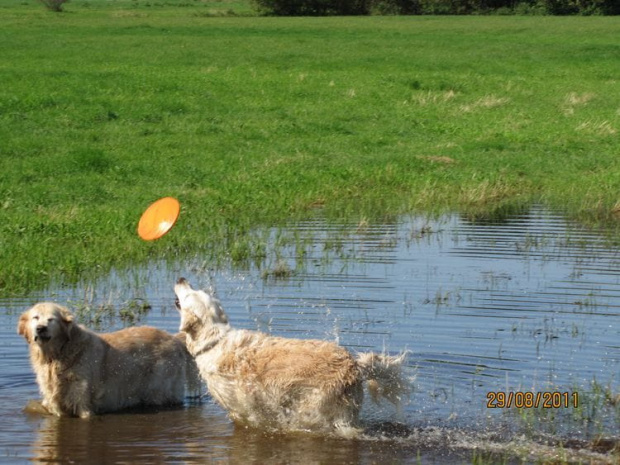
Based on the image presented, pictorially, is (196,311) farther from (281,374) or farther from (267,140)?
(267,140)

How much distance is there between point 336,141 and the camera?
884 inches

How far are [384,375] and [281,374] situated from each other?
0.77 metres

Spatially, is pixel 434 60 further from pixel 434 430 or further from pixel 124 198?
pixel 434 430

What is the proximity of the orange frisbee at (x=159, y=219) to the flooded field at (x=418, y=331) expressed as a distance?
1.71ft

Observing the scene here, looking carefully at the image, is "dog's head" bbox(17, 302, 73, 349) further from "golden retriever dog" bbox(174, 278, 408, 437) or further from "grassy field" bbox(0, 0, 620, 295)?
"grassy field" bbox(0, 0, 620, 295)

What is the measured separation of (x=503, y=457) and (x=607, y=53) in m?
37.2

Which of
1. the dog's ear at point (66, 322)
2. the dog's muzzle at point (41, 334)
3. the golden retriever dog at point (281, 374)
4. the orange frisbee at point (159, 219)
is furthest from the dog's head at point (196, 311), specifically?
the orange frisbee at point (159, 219)

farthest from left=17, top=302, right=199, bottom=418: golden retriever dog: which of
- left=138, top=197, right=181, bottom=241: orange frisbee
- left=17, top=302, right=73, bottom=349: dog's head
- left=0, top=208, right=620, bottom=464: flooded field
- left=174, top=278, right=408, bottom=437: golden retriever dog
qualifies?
left=138, top=197, right=181, bottom=241: orange frisbee

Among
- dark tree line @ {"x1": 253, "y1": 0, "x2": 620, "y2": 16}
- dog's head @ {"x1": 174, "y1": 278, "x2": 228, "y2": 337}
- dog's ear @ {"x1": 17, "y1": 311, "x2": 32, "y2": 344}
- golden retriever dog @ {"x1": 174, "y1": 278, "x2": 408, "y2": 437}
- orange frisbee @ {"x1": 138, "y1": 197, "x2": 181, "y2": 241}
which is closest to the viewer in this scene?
golden retriever dog @ {"x1": 174, "y1": 278, "x2": 408, "y2": 437}

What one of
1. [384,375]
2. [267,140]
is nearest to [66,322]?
[384,375]
